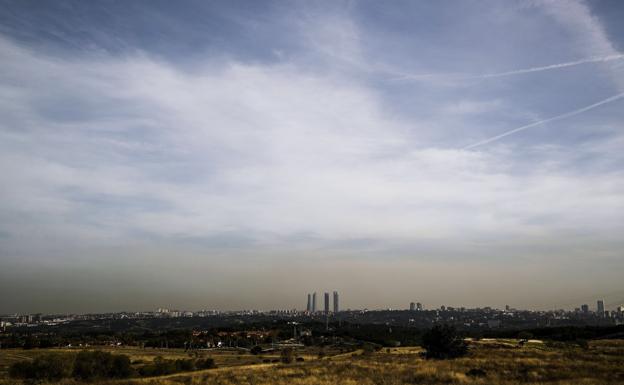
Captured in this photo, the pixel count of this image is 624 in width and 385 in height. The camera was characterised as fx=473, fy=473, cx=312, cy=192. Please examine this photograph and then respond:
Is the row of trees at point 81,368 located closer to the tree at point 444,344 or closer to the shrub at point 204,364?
the shrub at point 204,364

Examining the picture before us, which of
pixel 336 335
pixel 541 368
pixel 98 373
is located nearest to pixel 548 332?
pixel 336 335

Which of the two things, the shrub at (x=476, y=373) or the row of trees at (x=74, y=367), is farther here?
the row of trees at (x=74, y=367)

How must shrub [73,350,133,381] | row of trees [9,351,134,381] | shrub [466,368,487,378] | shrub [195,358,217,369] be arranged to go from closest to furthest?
shrub [466,368,487,378]
row of trees [9,351,134,381]
shrub [73,350,133,381]
shrub [195,358,217,369]

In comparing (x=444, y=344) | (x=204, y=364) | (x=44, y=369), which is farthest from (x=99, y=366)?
(x=444, y=344)

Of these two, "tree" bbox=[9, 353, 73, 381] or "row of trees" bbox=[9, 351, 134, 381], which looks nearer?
"tree" bbox=[9, 353, 73, 381]

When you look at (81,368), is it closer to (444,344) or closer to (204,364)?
(204,364)

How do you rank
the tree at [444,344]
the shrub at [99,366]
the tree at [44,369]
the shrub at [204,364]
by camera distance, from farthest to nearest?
the shrub at [204,364]
the tree at [444,344]
the shrub at [99,366]
the tree at [44,369]

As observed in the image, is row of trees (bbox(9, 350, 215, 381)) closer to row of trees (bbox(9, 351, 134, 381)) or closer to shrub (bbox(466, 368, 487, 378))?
row of trees (bbox(9, 351, 134, 381))

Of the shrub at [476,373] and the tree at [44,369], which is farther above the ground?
the shrub at [476,373]

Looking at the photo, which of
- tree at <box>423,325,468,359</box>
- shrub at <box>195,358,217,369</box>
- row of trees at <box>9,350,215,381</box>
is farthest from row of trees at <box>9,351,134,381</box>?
tree at <box>423,325,468,359</box>

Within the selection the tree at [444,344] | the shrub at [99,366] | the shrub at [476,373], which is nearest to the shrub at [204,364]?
the shrub at [99,366]
